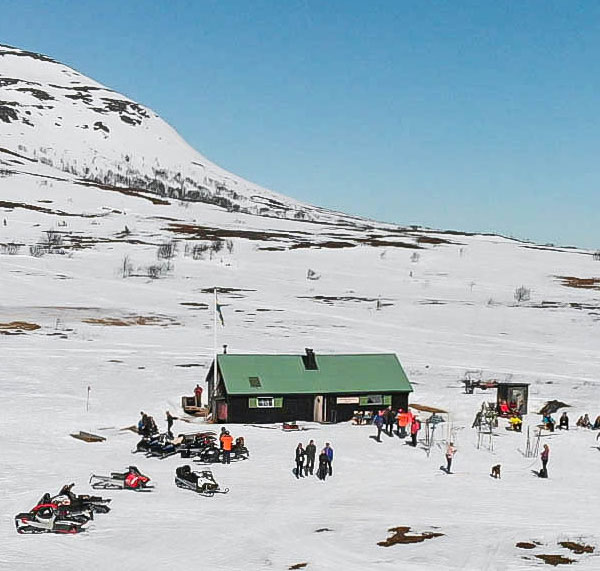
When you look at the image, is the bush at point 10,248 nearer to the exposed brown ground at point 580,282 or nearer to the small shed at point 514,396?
the exposed brown ground at point 580,282

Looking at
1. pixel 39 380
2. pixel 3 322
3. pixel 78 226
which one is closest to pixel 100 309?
pixel 3 322

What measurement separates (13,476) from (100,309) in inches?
1898

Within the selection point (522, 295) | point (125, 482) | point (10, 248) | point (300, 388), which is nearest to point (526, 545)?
point (125, 482)

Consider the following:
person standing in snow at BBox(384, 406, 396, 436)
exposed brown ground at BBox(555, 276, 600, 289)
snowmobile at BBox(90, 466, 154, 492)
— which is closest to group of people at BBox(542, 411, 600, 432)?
person standing in snow at BBox(384, 406, 396, 436)

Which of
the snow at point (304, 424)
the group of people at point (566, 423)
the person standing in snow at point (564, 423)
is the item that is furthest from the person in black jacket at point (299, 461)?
the person standing in snow at point (564, 423)

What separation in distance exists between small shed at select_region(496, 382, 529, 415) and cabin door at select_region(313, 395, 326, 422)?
9.01 metres

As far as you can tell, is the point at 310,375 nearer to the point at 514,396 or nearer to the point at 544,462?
the point at 514,396

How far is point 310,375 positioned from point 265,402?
2730 millimetres

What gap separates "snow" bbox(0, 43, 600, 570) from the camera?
2100cm

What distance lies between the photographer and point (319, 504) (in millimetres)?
24844

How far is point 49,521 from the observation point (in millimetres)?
21266

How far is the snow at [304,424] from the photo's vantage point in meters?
21.0

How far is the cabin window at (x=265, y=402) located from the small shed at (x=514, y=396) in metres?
11.1

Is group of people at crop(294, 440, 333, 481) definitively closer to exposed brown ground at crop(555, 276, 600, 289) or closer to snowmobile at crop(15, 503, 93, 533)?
snowmobile at crop(15, 503, 93, 533)
